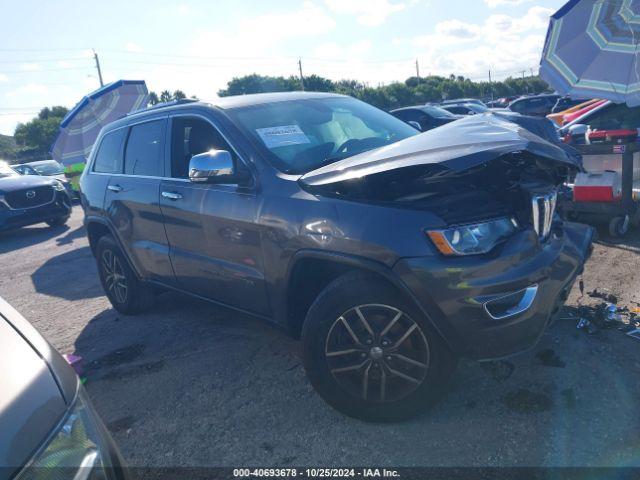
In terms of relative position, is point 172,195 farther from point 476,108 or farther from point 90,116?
point 476,108

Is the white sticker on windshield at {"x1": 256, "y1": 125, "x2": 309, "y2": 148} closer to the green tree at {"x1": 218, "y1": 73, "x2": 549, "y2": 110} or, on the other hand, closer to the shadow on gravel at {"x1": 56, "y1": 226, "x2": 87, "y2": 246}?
the shadow on gravel at {"x1": 56, "y1": 226, "x2": 87, "y2": 246}

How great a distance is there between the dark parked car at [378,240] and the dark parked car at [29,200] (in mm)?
8548

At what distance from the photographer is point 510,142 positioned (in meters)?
2.50

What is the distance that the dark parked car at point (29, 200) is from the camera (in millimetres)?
10398

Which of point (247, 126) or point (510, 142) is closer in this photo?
point (510, 142)

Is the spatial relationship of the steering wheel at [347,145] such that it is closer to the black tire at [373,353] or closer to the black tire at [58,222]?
the black tire at [373,353]

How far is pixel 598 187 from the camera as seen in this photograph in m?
5.41

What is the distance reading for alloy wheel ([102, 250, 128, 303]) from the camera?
192 inches

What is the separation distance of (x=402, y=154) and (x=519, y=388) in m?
1.55

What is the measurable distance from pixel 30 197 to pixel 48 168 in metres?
6.91

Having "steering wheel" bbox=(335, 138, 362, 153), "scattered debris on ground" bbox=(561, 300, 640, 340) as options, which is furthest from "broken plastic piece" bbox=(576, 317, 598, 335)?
Result: "steering wheel" bbox=(335, 138, 362, 153)

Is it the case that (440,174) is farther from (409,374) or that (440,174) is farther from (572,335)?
(572,335)

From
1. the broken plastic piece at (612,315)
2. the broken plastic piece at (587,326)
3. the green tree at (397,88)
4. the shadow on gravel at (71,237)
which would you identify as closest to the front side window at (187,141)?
the broken plastic piece at (587,326)

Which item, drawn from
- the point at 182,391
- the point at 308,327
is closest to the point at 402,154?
the point at 308,327
